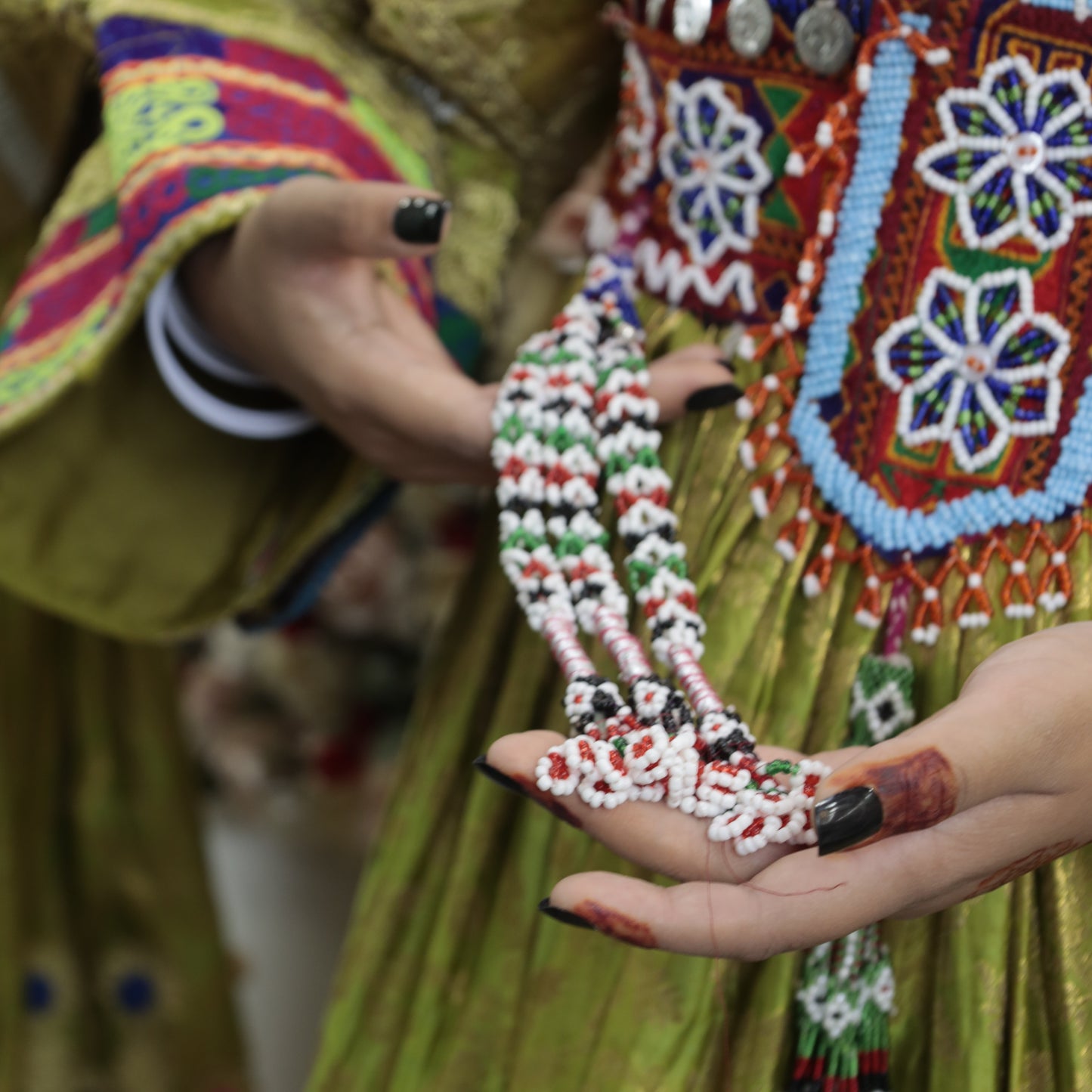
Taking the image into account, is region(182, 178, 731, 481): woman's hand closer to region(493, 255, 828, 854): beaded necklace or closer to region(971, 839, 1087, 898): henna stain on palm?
region(493, 255, 828, 854): beaded necklace

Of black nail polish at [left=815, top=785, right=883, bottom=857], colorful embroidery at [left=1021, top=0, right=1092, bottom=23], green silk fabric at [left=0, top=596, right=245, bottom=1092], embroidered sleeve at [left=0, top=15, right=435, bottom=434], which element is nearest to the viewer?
black nail polish at [left=815, top=785, right=883, bottom=857]

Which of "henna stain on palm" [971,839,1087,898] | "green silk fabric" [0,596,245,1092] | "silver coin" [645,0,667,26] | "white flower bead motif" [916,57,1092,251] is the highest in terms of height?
"silver coin" [645,0,667,26]

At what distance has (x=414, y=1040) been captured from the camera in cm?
61

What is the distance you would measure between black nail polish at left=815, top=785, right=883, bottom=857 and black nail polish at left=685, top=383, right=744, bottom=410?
8.6 inches

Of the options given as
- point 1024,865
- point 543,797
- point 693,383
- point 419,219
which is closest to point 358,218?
point 419,219

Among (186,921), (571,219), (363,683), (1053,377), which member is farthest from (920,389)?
(363,683)

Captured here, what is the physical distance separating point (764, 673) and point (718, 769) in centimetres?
13

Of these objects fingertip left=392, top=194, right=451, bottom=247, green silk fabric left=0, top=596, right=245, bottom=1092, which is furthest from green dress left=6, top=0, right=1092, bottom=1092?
green silk fabric left=0, top=596, right=245, bottom=1092

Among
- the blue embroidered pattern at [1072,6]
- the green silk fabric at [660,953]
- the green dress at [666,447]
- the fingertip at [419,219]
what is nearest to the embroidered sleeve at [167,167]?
the green dress at [666,447]

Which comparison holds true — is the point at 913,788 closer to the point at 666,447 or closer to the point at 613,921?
the point at 613,921

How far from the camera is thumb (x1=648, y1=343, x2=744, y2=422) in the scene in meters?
Answer: 0.53

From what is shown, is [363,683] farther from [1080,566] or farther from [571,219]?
[1080,566]

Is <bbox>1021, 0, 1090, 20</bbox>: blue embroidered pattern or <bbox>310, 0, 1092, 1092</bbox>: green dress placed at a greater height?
<bbox>1021, 0, 1090, 20</bbox>: blue embroidered pattern

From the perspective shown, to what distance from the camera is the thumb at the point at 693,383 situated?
530 millimetres
